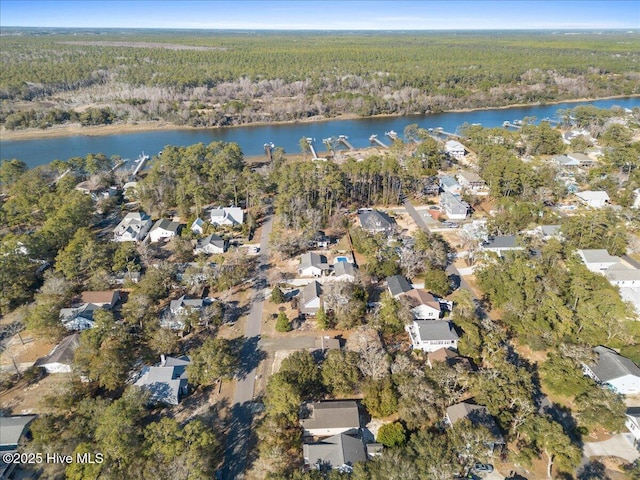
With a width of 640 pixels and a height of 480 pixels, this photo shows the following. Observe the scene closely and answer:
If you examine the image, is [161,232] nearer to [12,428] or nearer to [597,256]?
[12,428]

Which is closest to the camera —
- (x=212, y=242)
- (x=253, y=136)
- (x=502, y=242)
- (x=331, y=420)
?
(x=331, y=420)

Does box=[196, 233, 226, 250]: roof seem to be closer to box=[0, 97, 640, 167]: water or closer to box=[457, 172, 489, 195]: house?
box=[457, 172, 489, 195]: house

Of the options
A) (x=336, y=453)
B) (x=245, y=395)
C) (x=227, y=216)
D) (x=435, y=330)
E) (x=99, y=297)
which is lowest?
(x=245, y=395)

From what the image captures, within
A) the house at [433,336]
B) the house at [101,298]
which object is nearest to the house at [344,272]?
the house at [433,336]

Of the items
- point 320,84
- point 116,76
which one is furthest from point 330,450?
point 116,76

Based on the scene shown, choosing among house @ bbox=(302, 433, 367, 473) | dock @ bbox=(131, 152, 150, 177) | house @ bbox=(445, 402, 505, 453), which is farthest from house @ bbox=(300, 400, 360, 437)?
dock @ bbox=(131, 152, 150, 177)

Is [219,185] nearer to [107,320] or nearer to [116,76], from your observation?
[107,320]

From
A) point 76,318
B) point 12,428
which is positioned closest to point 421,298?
point 76,318

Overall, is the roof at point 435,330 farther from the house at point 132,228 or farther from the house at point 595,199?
the house at point 595,199
